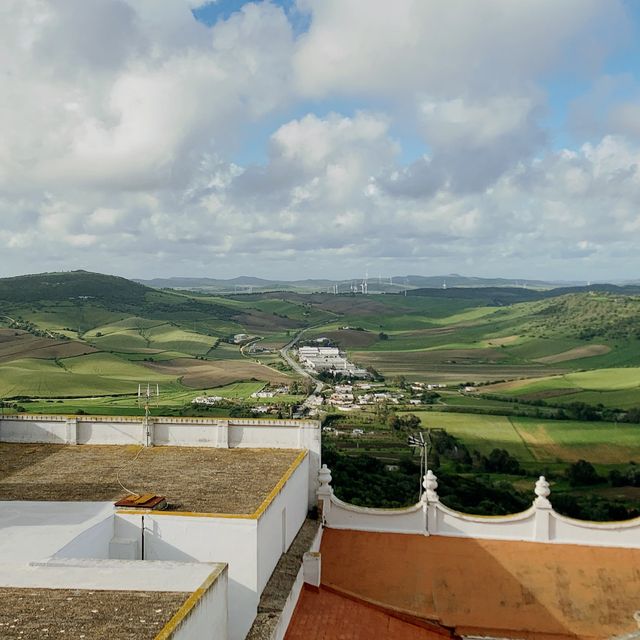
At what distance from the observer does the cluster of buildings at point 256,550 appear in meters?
13.2

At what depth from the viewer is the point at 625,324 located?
178750 millimetres

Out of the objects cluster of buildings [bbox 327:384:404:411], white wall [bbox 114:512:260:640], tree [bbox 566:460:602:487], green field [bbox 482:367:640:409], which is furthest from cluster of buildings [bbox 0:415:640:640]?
green field [bbox 482:367:640:409]

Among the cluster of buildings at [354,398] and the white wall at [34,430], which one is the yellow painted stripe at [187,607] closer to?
the white wall at [34,430]

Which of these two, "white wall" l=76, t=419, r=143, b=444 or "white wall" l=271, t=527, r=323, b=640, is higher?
"white wall" l=76, t=419, r=143, b=444

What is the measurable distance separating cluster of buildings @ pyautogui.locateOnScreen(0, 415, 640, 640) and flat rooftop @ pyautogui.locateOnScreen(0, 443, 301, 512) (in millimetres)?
94

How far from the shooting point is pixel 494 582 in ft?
69.2

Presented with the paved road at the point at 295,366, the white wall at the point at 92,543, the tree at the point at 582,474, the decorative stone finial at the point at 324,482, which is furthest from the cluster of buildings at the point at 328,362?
the white wall at the point at 92,543

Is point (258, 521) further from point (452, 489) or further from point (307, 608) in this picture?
point (452, 489)

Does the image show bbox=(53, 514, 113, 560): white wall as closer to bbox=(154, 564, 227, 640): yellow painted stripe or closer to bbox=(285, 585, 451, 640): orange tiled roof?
bbox=(154, 564, 227, 640): yellow painted stripe

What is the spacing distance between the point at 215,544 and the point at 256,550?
108 centimetres

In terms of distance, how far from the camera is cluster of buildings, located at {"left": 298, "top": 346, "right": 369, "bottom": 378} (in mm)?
149500

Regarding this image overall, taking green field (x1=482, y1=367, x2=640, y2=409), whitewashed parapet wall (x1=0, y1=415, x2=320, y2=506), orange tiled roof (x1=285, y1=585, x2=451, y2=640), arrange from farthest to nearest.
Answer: green field (x1=482, y1=367, x2=640, y2=409), whitewashed parapet wall (x1=0, y1=415, x2=320, y2=506), orange tiled roof (x1=285, y1=585, x2=451, y2=640)

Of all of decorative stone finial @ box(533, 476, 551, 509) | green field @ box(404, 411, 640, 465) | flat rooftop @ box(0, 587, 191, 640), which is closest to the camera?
flat rooftop @ box(0, 587, 191, 640)

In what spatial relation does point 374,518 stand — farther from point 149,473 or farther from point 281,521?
point 149,473
